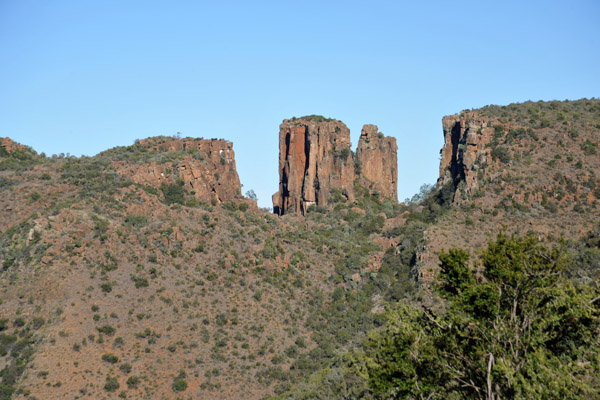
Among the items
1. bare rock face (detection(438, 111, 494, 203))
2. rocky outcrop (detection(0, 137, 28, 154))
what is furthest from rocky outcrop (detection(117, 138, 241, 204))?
bare rock face (detection(438, 111, 494, 203))

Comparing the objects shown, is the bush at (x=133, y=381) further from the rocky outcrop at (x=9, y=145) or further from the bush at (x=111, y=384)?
the rocky outcrop at (x=9, y=145)

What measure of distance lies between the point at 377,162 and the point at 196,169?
33.2m

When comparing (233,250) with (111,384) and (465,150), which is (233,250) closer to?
(111,384)

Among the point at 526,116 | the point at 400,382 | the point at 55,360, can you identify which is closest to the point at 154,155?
the point at 55,360

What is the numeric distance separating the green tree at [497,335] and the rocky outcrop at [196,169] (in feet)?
186

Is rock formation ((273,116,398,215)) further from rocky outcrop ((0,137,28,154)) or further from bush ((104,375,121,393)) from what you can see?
bush ((104,375,121,393))

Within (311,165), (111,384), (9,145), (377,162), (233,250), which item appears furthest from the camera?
(377,162)

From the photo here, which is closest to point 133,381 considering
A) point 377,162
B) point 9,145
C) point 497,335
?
point 497,335

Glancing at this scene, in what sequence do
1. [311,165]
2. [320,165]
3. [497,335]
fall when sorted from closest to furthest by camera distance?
[497,335]
[311,165]
[320,165]

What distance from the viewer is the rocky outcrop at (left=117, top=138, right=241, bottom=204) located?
85.4m

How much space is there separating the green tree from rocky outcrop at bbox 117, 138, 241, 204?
186 feet

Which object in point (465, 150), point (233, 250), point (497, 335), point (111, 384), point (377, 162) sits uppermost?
point (377, 162)

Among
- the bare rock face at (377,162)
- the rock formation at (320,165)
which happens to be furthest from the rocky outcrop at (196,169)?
the bare rock face at (377,162)

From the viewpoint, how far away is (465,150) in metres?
89.1
